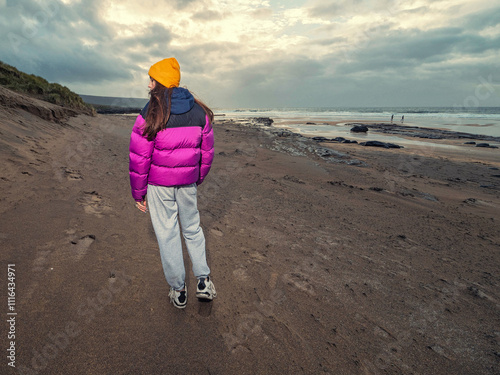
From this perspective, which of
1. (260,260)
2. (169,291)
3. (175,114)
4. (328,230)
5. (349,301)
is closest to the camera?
(175,114)

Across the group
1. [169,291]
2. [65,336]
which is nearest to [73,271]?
[65,336]

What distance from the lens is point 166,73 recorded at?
6.57 feet

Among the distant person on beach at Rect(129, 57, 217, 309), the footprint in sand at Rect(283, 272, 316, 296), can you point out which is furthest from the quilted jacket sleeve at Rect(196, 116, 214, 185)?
the footprint in sand at Rect(283, 272, 316, 296)

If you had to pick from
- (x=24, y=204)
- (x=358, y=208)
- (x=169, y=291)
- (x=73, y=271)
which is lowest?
(x=358, y=208)

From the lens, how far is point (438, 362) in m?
1.99

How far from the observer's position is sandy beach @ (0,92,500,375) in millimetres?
1891

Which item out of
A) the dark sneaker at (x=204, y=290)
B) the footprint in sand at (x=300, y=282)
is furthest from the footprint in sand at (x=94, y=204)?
the footprint in sand at (x=300, y=282)

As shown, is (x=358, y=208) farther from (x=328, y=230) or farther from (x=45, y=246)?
(x=45, y=246)

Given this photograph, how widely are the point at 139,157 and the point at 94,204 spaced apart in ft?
8.99

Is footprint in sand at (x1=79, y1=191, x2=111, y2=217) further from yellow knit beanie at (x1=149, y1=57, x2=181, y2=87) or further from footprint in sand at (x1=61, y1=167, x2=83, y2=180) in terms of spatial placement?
yellow knit beanie at (x1=149, y1=57, x2=181, y2=87)

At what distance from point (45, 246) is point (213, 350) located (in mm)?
2198

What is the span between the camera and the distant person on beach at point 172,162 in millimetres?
1943

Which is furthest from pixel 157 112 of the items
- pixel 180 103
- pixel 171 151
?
pixel 171 151

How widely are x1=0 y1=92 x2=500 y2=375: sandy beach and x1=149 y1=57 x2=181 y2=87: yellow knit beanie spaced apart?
196cm
